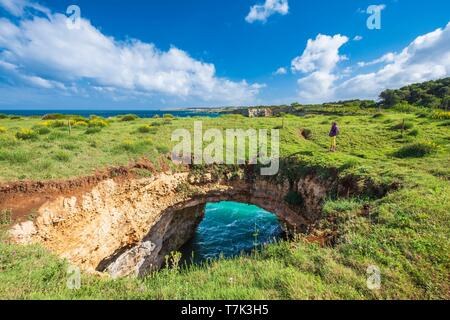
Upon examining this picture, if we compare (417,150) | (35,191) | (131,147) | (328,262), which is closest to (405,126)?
(417,150)

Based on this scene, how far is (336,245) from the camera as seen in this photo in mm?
6621

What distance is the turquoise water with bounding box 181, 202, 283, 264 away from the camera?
19431 mm

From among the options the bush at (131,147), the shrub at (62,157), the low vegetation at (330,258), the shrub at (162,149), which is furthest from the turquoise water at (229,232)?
the shrub at (62,157)

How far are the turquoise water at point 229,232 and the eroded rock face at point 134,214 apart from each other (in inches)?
111

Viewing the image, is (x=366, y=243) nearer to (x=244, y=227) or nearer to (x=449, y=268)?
(x=449, y=268)

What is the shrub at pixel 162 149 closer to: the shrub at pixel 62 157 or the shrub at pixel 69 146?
the shrub at pixel 69 146

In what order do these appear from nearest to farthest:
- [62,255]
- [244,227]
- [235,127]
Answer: [62,255] < [244,227] < [235,127]

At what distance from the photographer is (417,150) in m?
15.1

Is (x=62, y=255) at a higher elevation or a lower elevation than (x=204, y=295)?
lower

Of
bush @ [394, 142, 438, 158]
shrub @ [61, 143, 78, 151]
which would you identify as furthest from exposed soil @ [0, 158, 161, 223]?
→ bush @ [394, 142, 438, 158]

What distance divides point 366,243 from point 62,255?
12.3 meters

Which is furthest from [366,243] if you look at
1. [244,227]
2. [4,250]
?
[244,227]

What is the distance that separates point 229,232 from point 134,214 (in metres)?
10.8

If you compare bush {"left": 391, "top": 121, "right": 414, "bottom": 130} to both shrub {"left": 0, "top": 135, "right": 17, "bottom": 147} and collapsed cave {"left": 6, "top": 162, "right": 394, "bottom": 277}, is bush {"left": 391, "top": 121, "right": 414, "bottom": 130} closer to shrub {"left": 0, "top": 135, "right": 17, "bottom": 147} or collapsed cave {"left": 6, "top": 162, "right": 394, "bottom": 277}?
collapsed cave {"left": 6, "top": 162, "right": 394, "bottom": 277}
